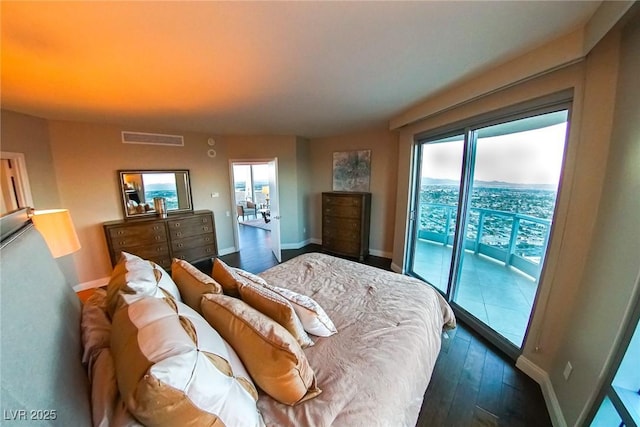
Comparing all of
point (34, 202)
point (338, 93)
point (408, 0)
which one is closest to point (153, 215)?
point (34, 202)

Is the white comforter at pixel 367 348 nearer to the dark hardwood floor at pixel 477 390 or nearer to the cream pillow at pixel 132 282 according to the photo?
the dark hardwood floor at pixel 477 390

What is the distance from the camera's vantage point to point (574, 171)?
4.97 ft

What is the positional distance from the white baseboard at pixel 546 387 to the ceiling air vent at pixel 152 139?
5187 millimetres

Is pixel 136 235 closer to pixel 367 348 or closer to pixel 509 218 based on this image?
pixel 367 348

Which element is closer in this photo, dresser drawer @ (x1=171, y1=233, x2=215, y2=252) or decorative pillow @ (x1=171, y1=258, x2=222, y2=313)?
decorative pillow @ (x1=171, y1=258, x2=222, y2=313)

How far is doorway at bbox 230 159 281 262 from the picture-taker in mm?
4477

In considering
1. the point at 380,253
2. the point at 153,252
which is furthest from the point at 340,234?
the point at 153,252

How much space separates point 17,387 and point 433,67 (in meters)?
2.55

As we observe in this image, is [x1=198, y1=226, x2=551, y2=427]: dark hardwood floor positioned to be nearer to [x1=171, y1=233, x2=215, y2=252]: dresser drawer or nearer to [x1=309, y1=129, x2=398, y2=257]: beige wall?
[x1=309, y1=129, x2=398, y2=257]: beige wall

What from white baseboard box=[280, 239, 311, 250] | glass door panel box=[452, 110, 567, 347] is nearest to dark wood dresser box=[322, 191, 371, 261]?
white baseboard box=[280, 239, 311, 250]

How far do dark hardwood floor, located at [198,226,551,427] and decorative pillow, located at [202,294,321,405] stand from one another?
1.12 metres

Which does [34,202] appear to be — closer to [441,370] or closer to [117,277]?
[117,277]

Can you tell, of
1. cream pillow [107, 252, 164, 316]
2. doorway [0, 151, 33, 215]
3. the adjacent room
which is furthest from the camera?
doorway [0, 151, 33, 215]

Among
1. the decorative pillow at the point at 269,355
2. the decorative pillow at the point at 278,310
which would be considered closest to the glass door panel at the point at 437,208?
the decorative pillow at the point at 278,310
